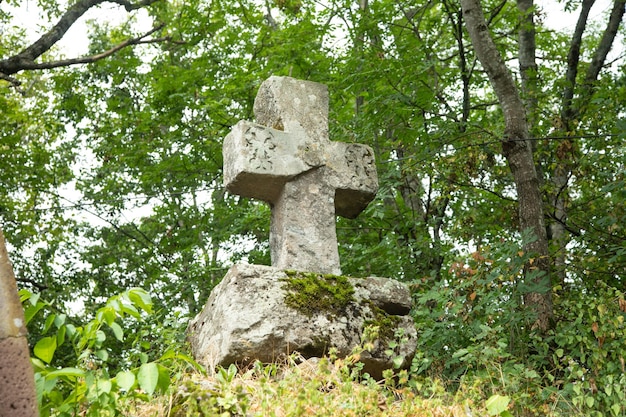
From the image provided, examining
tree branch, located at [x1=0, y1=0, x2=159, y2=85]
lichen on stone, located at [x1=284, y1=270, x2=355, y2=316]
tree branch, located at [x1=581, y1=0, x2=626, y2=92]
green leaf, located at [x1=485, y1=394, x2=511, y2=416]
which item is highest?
tree branch, located at [x1=581, y1=0, x2=626, y2=92]

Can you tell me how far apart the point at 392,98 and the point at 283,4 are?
398cm

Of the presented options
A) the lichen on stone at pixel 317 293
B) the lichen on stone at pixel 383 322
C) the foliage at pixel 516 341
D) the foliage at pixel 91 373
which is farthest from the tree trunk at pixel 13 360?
the foliage at pixel 516 341

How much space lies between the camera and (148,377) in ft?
9.12

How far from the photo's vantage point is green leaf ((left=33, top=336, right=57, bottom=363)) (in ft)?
9.40

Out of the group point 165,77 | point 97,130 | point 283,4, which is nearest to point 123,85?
point 97,130

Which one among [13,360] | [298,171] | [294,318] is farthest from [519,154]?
[13,360]

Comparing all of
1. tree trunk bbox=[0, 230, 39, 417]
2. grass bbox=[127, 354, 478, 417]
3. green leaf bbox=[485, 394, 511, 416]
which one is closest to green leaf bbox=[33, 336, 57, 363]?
tree trunk bbox=[0, 230, 39, 417]

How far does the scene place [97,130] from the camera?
14.0m

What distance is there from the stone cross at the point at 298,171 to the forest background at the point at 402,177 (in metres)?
1.04

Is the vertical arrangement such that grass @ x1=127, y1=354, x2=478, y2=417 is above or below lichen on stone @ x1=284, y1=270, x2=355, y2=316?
below

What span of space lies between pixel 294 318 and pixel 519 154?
11.1 feet

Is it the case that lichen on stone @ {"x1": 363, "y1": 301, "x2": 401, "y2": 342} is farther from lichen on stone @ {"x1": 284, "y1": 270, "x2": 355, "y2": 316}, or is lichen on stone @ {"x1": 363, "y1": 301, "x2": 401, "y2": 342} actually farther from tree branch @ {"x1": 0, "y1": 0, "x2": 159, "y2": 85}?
tree branch @ {"x1": 0, "y1": 0, "x2": 159, "y2": 85}

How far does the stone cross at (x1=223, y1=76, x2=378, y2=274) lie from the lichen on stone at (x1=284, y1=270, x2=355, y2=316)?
0.77ft

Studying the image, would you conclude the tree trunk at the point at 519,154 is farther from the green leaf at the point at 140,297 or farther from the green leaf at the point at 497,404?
the green leaf at the point at 140,297
